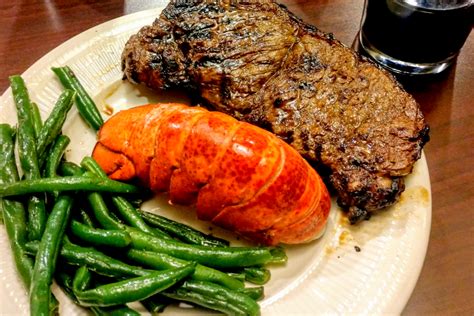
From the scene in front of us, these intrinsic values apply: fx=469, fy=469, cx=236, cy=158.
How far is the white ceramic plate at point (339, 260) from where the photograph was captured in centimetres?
221

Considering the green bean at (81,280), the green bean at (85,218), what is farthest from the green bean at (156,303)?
the green bean at (85,218)

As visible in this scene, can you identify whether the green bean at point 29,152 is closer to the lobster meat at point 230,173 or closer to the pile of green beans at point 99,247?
the pile of green beans at point 99,247

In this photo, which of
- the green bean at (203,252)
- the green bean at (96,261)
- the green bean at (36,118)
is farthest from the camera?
the green bean at (36,118)

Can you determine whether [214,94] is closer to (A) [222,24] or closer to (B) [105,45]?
(A) [222,24]

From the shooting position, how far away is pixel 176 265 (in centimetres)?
218

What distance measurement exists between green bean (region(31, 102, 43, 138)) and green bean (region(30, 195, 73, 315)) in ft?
1.75

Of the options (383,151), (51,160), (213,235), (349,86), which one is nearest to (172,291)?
(213,235)

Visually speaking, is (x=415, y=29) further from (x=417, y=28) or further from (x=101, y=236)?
(x=101, y=236)

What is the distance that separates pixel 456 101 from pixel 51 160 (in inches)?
107

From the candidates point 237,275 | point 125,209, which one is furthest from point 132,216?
point 237,275

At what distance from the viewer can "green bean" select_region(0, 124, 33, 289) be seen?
7.16 feet

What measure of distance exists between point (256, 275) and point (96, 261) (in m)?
0.77

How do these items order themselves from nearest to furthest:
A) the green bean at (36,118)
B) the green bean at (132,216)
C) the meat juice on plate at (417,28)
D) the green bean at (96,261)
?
the green bean at (96,261)
the green bean at (132,216)
the green bean at (36,118)
the meat juice on plate at (417,28)

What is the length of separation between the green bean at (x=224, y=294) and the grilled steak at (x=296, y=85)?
0.69 meters
